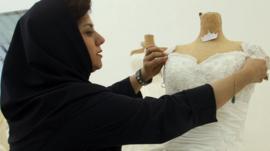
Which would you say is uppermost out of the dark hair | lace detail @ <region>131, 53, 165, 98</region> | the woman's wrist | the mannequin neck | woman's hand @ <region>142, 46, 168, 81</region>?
the dark hair

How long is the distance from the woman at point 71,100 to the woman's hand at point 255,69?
0.04m

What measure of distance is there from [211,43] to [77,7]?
1.71 ft

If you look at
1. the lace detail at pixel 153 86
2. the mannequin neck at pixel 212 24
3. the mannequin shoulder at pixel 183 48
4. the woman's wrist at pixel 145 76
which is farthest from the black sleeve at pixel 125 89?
the lace detail at pixel 153 86

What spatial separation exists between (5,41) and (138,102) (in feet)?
8.29

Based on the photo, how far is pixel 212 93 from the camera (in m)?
1.05

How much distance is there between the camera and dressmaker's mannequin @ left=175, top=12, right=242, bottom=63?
133 cm

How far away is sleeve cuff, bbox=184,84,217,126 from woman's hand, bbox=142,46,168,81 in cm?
28

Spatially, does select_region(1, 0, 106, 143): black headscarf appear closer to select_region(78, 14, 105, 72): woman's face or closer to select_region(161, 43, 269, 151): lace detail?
select_region(78, 14, 105, 72): woman's face

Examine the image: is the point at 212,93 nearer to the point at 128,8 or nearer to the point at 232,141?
the point at 232,141

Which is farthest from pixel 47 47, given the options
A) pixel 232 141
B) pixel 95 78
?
pixel 95 78

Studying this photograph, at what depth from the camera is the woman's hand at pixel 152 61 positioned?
4.29ft

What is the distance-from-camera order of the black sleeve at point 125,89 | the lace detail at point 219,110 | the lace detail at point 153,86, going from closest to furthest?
the lace detail at point 219,110 → the black sleeve at point 125,89 → the lace detail at point 153,86

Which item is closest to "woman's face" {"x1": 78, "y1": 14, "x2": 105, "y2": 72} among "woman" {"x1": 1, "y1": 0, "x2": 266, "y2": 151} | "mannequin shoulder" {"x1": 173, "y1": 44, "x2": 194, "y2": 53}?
"woman" {"x1": 1, "y1": 0, "x2": 266, "y2": 151}

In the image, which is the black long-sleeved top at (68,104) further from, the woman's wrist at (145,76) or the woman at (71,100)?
the woman's wrist at (145,76)
